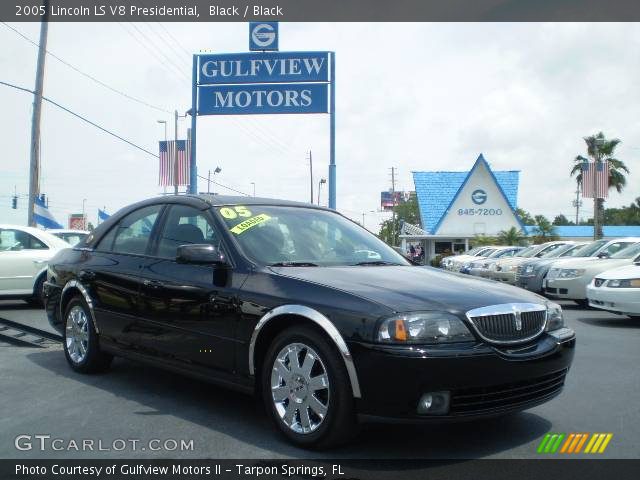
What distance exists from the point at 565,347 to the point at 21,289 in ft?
32.3

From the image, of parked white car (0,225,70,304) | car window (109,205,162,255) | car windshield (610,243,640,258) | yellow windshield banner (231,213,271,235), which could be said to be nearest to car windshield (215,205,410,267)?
yellow windshield banner (231,213,271,235)

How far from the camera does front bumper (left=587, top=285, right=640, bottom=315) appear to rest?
10180 millimetres

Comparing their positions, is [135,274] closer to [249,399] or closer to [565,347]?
[249,399]

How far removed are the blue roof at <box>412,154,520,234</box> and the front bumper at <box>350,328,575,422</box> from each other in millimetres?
44262

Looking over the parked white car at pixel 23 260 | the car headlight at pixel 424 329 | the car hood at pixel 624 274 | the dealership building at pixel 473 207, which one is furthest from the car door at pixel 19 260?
the dealership building at pixel 473 207

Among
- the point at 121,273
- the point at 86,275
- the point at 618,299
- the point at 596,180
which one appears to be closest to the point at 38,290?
the point at 86,275

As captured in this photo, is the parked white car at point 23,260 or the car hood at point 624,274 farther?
the parked white car at point 23,260

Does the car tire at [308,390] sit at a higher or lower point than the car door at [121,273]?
lower

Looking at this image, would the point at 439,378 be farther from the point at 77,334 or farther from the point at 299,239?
the point at 77,334

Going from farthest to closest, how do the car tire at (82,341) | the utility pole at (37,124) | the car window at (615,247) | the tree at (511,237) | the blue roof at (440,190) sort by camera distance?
the blue roof at (440,190), the tree at (511,237), the utility pole at (37,124), the car window at (615,247), the car tire at (82,341)

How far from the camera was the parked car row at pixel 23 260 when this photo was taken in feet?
37.7

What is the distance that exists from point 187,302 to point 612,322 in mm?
8458

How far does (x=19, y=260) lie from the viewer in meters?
11.6

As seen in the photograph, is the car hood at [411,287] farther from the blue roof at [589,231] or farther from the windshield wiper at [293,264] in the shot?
the blue roof at [589,231]
